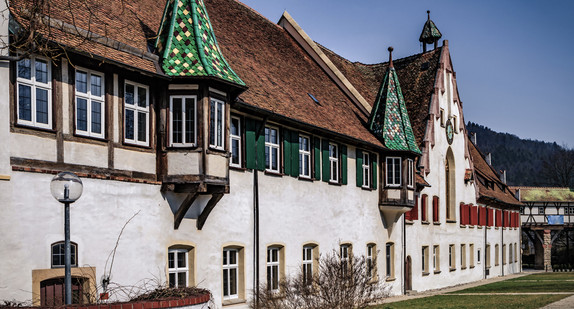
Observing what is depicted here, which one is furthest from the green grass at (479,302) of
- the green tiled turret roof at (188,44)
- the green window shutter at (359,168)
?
the green tiled turret roof at (188,44)

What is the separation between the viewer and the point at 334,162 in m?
25.3

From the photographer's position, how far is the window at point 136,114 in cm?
1552

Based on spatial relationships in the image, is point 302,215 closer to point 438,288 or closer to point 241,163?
point 241,163

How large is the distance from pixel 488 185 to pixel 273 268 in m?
34.9

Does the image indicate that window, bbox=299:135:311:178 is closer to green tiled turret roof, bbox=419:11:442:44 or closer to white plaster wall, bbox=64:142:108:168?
white plaster wall, bbox=64:142:108:168

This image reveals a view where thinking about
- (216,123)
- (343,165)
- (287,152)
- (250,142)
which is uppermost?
(216,123)

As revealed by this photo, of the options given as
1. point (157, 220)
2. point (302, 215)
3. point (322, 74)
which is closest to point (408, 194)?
point (322, 74)

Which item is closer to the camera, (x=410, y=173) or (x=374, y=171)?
(x=374, y=171)

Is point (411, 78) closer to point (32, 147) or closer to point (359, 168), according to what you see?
point (359, 168)

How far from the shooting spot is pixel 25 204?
42.1 ft

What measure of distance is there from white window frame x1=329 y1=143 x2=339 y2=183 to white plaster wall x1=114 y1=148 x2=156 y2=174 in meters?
9.94

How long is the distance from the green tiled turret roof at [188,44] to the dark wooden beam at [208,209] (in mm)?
2822

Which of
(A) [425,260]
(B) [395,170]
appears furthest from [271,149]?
(A) [425,260]

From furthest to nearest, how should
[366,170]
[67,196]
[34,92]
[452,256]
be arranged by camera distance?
1. [452,256]
2. [366,170]
3. [34,92]
4. [67,196]
